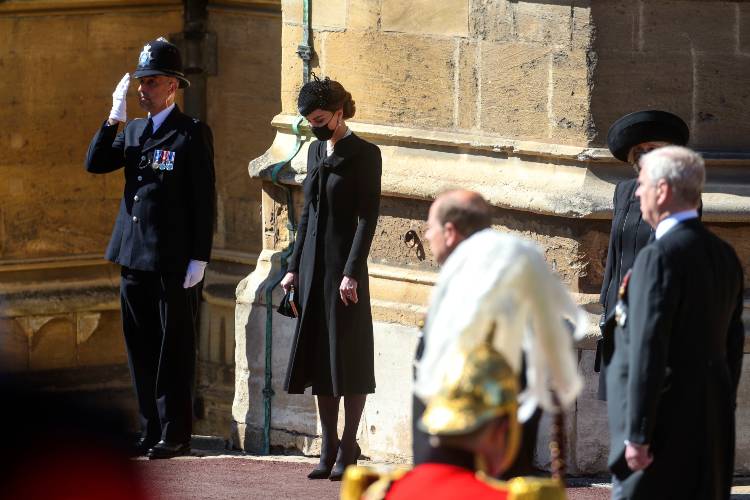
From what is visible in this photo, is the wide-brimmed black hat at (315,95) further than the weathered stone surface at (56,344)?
No

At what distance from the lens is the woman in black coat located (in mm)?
7438

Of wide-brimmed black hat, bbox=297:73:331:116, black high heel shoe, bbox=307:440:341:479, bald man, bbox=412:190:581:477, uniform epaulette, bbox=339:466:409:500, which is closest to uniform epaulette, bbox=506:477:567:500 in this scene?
bald man, bbox=412:190:581:477

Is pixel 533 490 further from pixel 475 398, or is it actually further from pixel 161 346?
pixel 161 346

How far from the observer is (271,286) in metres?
8.39

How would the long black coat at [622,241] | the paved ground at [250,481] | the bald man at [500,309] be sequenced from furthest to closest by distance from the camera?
the paved ground at [250,481], the long black coat at [622,241], the bald man at [500,309]

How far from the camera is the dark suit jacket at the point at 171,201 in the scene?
798cm

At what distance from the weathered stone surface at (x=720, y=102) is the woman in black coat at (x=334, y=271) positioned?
1.35 m

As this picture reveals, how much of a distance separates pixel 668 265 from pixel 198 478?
308cm

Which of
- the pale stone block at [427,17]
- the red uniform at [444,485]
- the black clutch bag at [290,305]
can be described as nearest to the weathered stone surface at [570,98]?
the pale stone block at [427,17]

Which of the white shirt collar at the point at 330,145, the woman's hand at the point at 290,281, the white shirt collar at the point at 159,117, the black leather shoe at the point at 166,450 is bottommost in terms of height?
the black leather shoe at the point at 166,450

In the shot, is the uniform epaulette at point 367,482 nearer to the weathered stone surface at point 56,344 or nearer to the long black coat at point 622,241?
the long black coat at point 622,241

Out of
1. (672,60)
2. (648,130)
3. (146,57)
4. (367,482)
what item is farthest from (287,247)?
(367,482)

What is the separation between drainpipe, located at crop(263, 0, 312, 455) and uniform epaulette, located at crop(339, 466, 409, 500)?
4100 mm

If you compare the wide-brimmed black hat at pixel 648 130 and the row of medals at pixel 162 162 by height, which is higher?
the wide-brimmed black hat at pixel 648 130
